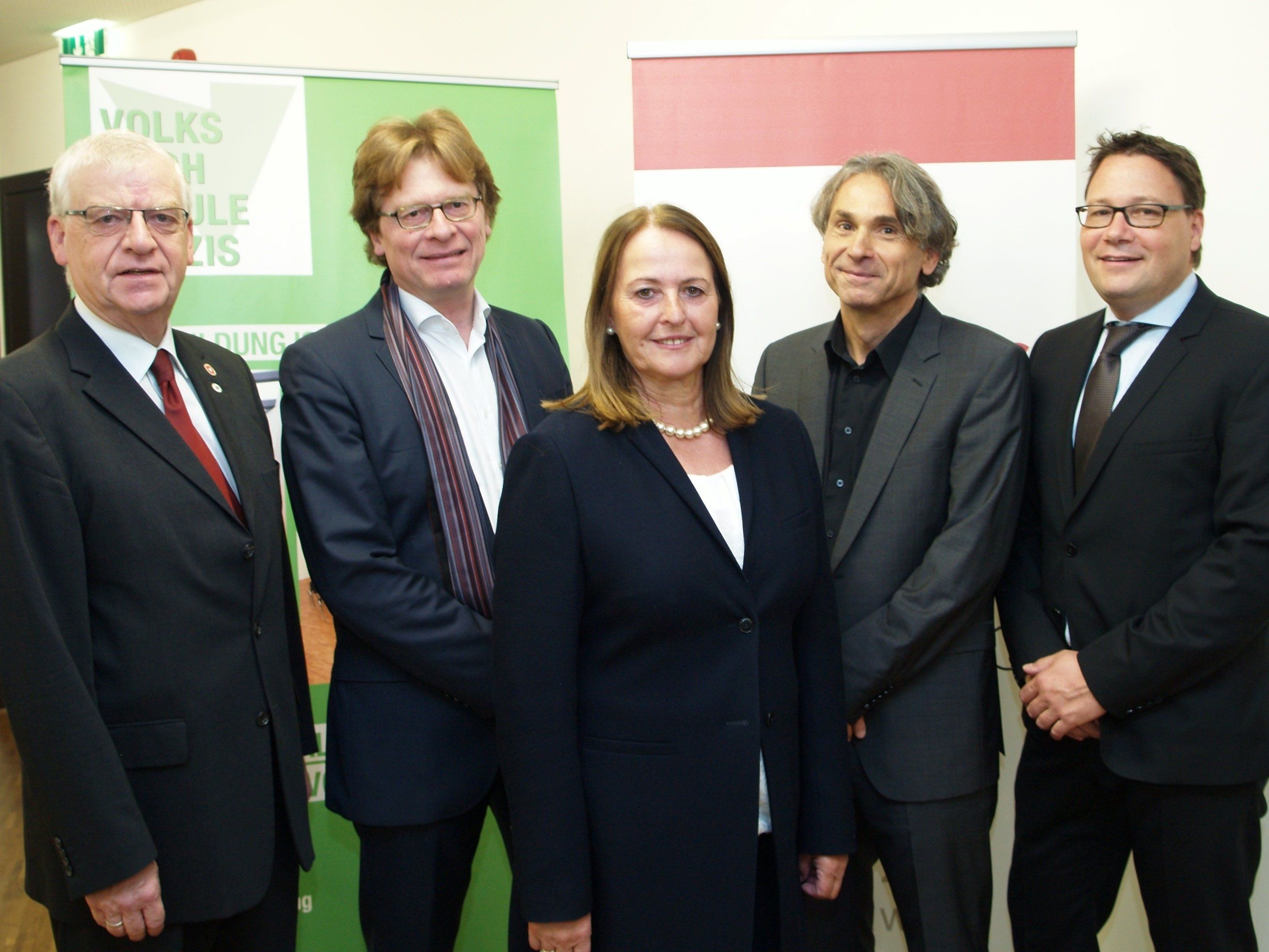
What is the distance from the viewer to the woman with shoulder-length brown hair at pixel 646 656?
1.51 m

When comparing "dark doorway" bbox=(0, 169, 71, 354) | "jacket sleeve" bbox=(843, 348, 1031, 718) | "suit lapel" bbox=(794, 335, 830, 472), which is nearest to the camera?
"jacket sleeve" bbox=(843, 348, 1031, 718)

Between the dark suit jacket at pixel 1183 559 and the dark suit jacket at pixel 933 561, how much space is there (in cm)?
19

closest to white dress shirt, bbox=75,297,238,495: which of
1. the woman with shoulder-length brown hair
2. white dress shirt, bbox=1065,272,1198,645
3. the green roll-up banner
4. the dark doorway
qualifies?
the woman with shoulder-length brown hair

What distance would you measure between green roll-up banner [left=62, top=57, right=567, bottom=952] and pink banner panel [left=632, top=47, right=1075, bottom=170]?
1.77ft

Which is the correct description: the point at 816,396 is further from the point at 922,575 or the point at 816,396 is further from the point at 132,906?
the point at 132,906

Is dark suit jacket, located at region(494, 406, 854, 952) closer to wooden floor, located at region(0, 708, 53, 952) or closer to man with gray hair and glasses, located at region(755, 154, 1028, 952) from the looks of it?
man with gray hair and glasses, located at region(755, 154, 1028, 952)

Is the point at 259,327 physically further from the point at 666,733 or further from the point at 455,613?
the point at 666,733

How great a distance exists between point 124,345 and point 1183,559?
204 centimetres

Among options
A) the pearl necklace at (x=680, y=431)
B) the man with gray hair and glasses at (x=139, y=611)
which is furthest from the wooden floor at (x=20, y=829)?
the pearl necklace at (x=680, y=431)

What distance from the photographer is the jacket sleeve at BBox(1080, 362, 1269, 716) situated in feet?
6.25

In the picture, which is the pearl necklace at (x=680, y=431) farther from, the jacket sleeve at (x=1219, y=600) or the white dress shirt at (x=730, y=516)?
the jacket sleeve at (x=1219, y=600)

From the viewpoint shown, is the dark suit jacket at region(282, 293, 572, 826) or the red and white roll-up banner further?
the red and white roll-up banner

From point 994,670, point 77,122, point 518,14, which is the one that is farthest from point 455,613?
point 518,14

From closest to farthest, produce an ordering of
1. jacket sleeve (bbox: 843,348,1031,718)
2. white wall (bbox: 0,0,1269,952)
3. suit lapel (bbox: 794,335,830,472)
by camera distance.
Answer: jacket sleeve (bbox: 843,348,1031,718) < suit lapel (bbox: 794,335,830,472) < white wall (bbox: 0,0,1269,952)
